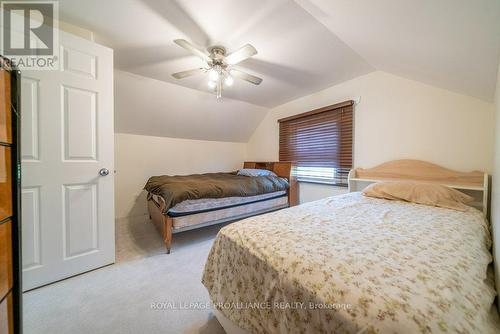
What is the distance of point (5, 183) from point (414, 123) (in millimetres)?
3583

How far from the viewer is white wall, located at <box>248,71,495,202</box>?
6.12ft

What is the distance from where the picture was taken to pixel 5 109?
2.96 feet

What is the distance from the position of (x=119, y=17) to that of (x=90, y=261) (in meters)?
2.28

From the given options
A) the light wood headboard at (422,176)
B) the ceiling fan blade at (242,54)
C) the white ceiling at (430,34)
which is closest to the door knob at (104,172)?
A: the ceiling fan blade at (242,54)

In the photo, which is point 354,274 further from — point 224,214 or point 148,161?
point 148,161

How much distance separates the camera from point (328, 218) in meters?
1.30

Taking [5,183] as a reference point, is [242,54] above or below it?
above

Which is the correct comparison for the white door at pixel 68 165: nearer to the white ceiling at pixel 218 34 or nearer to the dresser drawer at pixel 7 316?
the white ceiling at pixel 218 34

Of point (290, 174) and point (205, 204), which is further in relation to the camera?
point (290, 174)

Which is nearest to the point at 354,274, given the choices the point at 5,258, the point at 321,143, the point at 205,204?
the point at 5,258

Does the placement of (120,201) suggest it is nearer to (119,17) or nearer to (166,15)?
(119,17)

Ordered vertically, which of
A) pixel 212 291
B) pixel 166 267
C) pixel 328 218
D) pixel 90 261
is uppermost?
pixel 328 218

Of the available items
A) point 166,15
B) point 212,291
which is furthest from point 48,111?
point 212,291

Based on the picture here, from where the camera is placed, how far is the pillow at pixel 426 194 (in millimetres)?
1661
